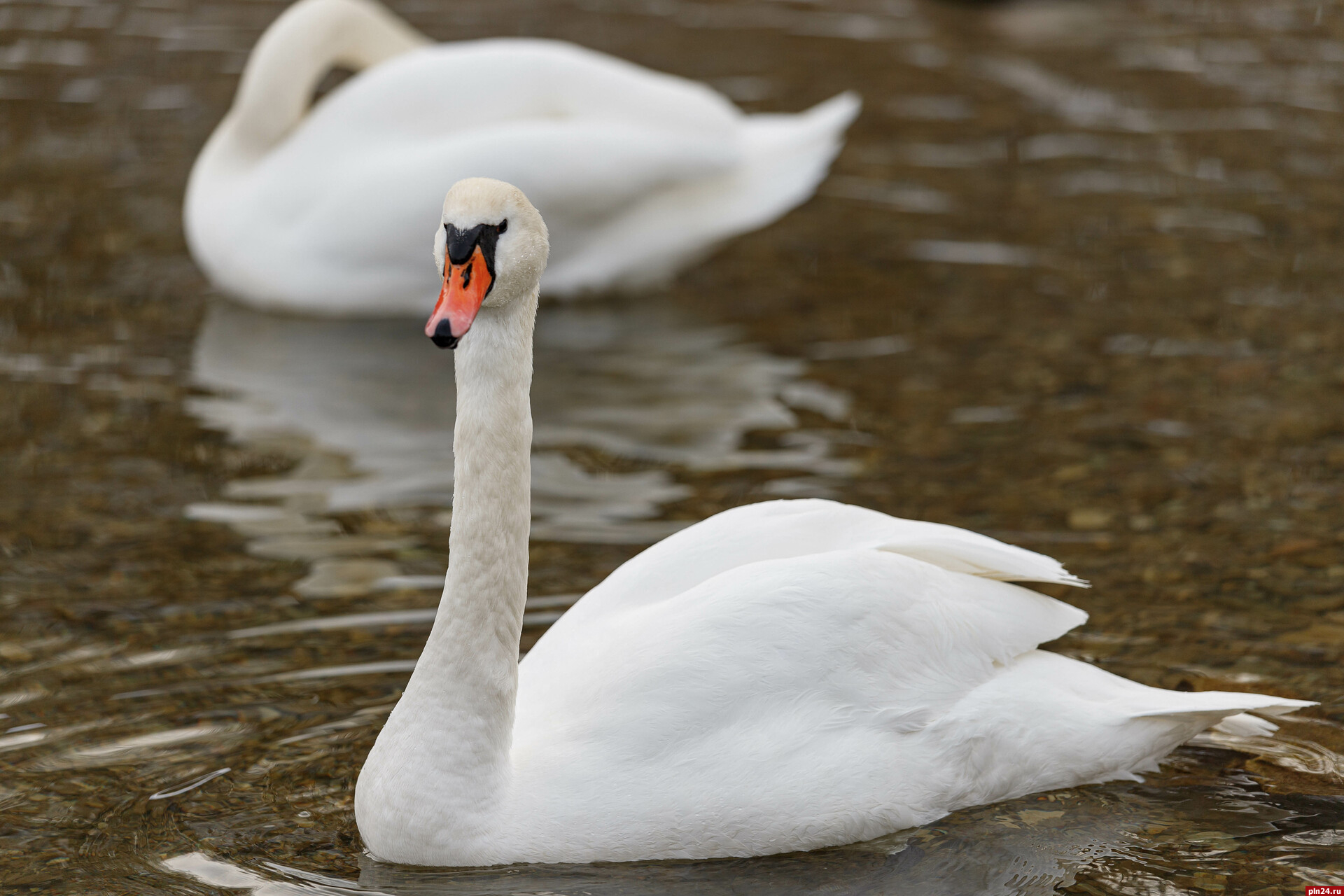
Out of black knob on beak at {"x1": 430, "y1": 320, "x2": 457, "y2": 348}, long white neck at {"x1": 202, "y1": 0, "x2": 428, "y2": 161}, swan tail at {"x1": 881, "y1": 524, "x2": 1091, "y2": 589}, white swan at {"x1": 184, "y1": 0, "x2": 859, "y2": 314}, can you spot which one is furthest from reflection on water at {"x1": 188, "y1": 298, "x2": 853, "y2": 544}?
black knob on beak at {"x1": 430, "y1": 320, "x2": 457, "y2": 348}

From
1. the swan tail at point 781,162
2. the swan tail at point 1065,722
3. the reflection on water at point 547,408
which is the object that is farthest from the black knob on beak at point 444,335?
the swan tail at point 781,162

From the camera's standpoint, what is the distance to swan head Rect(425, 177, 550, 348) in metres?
3.84

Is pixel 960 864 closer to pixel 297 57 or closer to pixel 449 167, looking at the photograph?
pixel 449 167

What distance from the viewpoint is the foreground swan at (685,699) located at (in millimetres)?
4047

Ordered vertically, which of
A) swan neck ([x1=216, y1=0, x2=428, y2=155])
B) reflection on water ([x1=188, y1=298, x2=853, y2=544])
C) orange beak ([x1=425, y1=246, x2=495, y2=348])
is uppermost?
orange beak ([x1=425, y1=246, x2=495, y2=348])

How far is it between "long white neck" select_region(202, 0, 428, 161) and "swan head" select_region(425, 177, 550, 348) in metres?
5.32

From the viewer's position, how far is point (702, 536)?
4586mm

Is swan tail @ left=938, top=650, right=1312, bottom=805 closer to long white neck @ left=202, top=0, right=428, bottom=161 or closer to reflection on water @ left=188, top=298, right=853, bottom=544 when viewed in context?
reflection on water @ left=188, top=298, right=853, bottom=544

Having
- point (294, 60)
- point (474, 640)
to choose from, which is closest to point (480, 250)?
point (474, 640)

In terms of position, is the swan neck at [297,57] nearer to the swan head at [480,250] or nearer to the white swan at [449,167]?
the white swan at [449,167]

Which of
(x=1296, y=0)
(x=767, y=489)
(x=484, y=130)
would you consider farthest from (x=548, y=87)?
(x=1296, y=0)

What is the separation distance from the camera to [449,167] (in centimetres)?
818

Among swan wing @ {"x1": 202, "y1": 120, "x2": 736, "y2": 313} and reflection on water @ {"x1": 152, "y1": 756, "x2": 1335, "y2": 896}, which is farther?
swan wing @ {"x1": 202, "y1": 120, "x2": 736, "y2": 313}

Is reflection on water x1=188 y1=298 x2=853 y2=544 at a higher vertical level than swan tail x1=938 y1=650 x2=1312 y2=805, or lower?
lower
